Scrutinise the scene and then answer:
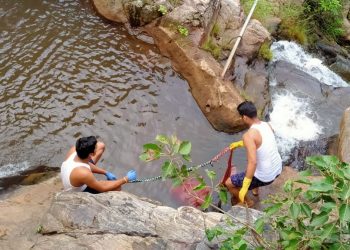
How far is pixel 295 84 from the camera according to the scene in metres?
9.49

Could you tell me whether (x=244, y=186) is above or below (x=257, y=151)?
below

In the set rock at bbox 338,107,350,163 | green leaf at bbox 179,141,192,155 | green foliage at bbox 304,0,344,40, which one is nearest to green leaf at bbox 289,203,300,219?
green leaf at bbox 179,141,192,155

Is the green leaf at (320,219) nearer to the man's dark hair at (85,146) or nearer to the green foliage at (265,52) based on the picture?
the man's dark hair at (85,146)

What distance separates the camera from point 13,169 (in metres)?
6.12

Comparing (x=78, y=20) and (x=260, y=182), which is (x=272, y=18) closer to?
(x=78, y=20)

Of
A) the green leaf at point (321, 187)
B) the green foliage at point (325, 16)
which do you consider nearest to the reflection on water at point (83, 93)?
the green leaf at point (321, 187)

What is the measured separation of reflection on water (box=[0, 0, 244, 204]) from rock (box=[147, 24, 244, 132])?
0.62ft

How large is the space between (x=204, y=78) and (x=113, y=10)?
110 inches

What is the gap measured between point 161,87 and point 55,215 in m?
4.04

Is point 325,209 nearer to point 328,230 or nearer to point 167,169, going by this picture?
point 328,230

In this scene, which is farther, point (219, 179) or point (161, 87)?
point (161, 87)

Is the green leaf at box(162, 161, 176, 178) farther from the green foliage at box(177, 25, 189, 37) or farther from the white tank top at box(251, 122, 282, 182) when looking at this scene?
the green foliage at box(177, 25, 189, 37)

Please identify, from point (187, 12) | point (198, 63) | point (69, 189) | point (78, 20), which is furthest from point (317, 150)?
point (78, 20)

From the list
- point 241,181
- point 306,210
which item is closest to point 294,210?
point 306,210
